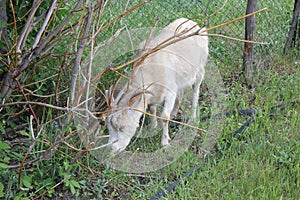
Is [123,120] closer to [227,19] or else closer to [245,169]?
[245,169]

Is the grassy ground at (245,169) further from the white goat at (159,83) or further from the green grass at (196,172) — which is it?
the white goat at (159,83)

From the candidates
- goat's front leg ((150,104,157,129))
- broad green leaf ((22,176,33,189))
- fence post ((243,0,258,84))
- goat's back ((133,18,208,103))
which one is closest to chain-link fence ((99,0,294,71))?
fence post ((243,0,258,84))

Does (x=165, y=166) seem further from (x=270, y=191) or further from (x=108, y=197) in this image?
(x=270, y=191)

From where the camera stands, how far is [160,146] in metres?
3.84

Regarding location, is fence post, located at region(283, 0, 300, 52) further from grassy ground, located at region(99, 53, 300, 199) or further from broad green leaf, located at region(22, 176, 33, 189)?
broad green leaf, located at region(22, 176, 33, 189)

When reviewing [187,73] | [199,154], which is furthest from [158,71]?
[199,154]

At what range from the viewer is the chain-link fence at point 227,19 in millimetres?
A: 5436

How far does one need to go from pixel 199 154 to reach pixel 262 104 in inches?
44.3

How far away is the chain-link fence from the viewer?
5.44 m

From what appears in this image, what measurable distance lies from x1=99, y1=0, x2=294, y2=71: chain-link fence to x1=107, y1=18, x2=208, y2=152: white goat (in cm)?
101

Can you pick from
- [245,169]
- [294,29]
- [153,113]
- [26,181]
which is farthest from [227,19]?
[26,181]

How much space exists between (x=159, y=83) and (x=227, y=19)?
8.78ft

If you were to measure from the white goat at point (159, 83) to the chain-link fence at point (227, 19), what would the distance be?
1.01 m

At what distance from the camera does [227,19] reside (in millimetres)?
6094
